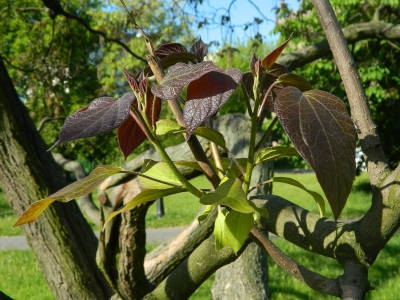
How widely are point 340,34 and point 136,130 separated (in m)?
0.39

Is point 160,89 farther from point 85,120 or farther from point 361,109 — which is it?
point 361,109

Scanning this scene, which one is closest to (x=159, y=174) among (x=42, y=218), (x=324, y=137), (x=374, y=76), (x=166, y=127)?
(x=166, y=127)

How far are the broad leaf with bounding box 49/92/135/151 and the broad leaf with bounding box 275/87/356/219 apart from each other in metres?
0.17

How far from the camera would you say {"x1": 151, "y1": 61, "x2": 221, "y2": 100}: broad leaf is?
1.84ft

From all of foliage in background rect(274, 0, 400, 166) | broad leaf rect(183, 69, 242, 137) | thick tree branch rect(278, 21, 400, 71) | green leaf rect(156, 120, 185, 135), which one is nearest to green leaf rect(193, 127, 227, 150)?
green leaf rect(156, 120, 185, 135)

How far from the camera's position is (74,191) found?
0.67 meters

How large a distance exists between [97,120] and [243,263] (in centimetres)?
209

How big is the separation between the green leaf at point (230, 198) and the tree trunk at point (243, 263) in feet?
5.61

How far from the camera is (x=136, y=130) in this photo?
80cm

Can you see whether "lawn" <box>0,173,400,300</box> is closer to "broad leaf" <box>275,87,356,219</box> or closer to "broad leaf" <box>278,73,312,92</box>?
"broad leaf" <box>278,73,312,92</box>

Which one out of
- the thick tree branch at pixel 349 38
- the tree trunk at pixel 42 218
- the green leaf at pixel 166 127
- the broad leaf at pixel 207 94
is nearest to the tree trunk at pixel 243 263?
the tree trunk at pixel 42 218

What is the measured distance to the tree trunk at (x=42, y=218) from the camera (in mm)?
2248

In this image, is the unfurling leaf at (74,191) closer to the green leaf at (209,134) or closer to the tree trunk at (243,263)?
the green leaf at (209,134)

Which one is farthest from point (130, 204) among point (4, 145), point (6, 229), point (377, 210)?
point (6, 229)
